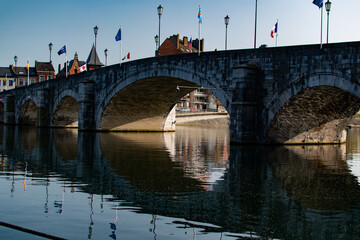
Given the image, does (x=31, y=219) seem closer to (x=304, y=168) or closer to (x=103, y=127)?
(x=304, y=168)

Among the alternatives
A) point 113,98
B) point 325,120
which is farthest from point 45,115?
point 325,120

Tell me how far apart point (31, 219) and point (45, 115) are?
4472 cm

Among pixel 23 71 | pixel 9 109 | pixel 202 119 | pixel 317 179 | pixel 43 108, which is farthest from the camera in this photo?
pixel 23 71

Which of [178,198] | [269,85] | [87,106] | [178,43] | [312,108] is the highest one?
[178,43]

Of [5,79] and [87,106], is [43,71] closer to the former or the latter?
[5,79]

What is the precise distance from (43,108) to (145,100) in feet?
57.4

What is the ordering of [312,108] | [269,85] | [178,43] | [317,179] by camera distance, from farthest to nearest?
[178,43]
[269,85]
[312,108]
[317,179]

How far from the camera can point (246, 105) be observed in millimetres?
23891

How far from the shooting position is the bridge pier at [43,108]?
50312 millimetres

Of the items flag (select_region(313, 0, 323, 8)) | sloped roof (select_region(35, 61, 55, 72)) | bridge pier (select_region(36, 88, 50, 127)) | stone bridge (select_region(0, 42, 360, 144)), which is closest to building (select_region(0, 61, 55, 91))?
sloped roof (select_region(35, 61, 55, 72))

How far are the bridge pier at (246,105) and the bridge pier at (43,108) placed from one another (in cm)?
3199

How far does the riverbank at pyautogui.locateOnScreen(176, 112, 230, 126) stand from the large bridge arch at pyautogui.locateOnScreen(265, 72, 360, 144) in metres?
41.5

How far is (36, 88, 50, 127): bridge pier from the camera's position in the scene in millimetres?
50312

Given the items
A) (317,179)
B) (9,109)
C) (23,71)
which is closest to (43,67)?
(23,71)
